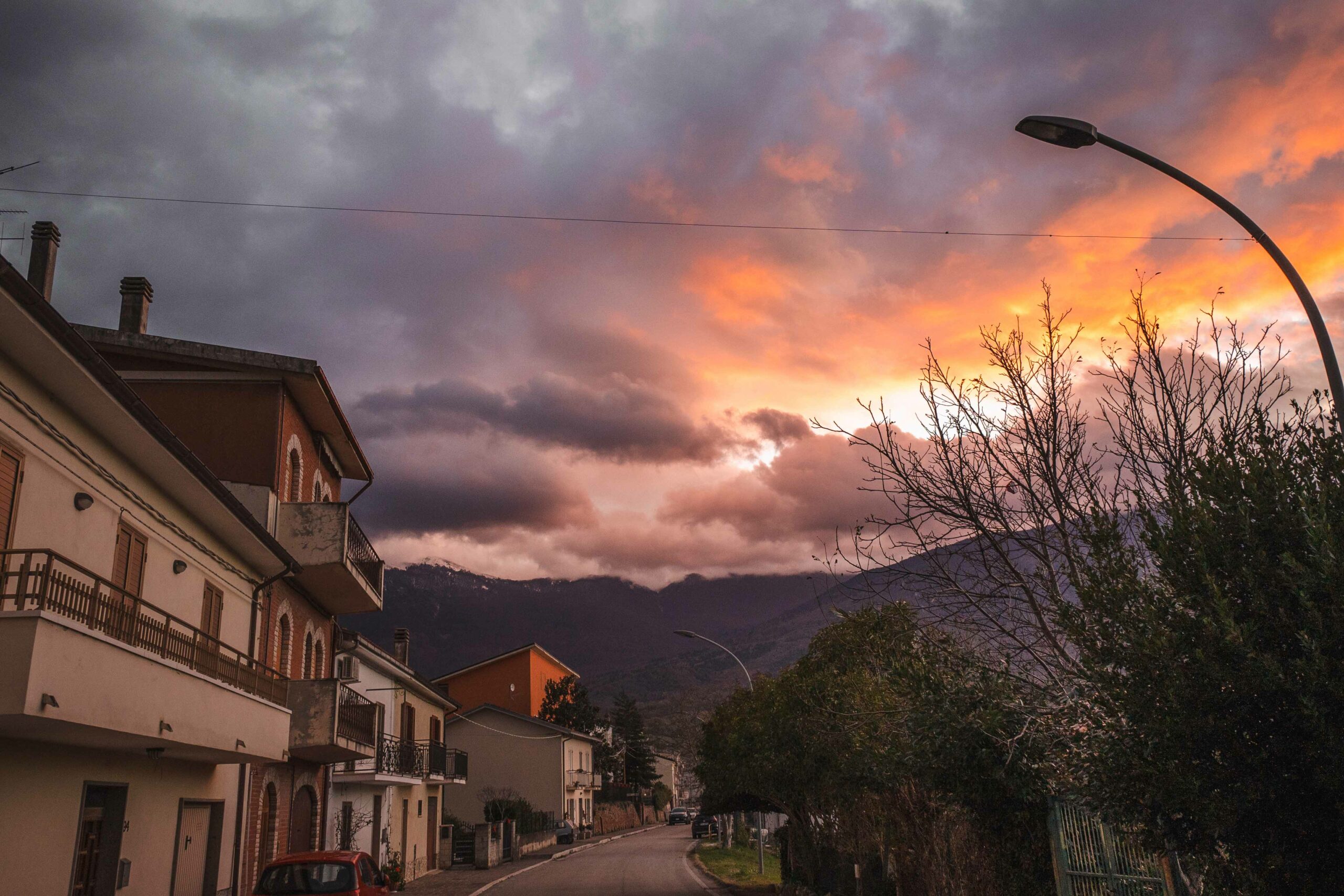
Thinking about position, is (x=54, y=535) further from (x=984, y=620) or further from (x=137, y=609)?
(x=984, y=620)

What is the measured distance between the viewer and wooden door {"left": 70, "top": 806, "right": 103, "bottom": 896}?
1146 cm

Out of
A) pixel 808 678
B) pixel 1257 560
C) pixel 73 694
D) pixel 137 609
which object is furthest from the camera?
pixel 808 678

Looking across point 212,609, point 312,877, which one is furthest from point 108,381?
point 312,877

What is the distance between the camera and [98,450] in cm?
1169

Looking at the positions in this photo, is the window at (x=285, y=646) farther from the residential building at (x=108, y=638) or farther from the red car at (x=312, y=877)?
the red car at (x=312, y=877)

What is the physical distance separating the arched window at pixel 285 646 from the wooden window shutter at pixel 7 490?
1009cm

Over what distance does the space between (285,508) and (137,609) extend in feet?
24.4

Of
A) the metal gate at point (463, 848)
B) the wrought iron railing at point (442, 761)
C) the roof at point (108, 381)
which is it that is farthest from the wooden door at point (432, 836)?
the roof at point (108, 381)

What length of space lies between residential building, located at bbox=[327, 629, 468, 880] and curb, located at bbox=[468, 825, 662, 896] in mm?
3427

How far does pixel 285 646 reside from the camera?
19734mm

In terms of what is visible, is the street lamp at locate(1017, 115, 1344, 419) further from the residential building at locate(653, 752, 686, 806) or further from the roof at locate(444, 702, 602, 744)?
the residential building at locate(653, 752, 686, 806)

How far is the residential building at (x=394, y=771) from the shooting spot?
2614 centimetres

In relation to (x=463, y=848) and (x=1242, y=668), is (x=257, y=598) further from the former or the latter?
(x=463, y=848)

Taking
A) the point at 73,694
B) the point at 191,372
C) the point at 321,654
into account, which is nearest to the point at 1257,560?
the point at 73,694
